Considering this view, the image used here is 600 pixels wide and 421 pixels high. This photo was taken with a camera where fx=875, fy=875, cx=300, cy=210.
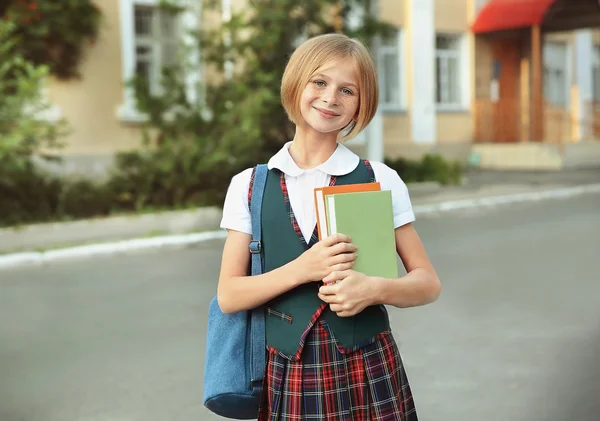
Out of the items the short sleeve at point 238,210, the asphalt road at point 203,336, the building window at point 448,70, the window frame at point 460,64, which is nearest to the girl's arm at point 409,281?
the short sleeve at point 238,210

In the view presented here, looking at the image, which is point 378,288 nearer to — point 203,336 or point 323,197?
point 323,197

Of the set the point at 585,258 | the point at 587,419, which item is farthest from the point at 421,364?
the point at 585,258

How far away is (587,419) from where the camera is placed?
4102 mm

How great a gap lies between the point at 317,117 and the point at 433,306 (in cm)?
498

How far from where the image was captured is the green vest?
1949 millimetres

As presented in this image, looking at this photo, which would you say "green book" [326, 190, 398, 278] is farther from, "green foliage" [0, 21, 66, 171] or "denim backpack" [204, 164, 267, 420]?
"green foliage" [0, 21, 66, 171]

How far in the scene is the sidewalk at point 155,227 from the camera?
1048 cm

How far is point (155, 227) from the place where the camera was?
12055 millimetres

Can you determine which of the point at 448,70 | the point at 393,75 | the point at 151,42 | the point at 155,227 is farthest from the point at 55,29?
the point at 448,70

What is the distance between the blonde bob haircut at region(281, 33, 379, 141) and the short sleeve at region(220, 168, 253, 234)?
8.1 inches

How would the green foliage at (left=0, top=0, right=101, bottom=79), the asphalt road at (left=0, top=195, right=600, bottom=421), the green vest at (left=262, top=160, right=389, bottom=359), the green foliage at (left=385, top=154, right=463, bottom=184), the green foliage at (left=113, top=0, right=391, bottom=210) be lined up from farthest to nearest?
the green foliage at (left=385, top=154, right=463, bottom=184) → the green foliage at (left=113, top=0, right=391, bottom=210) → the green foliage at (left=0, top=0, right=101, bottom=79) → the asphalt road at (left=0, top=195, right=600, bottom=421) → the green vest at (left=262, top=160, right=389, bottom=359)

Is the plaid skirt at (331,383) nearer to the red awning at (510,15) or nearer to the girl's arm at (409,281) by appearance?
the girl's arm at (409,281)

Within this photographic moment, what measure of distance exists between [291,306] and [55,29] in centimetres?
1231

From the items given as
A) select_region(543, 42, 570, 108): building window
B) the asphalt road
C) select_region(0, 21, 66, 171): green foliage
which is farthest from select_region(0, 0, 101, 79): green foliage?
select_region(543, 42, 570, 108): building window
